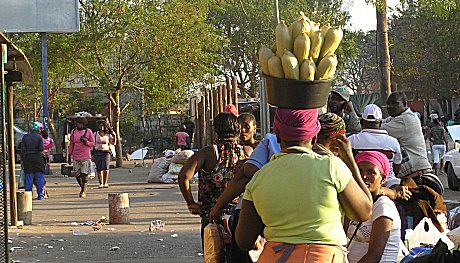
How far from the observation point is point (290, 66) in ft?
15.1

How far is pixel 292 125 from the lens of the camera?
4418mm

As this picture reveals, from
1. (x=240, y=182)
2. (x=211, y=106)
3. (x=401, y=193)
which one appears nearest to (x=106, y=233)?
(x=401, y=193)

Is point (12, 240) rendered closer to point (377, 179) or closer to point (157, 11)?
point (377, 179)

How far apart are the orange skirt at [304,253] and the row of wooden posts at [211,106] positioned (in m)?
16.8

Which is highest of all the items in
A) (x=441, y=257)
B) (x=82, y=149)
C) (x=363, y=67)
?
(x=363, y=67)

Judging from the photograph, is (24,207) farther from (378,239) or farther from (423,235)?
(378,239)

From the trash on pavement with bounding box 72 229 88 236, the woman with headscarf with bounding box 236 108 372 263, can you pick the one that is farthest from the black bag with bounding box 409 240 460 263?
the trash on pavement with bounding box 72 229 88 236

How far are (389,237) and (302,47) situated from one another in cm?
136

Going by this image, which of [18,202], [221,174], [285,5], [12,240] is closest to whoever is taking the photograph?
[221,174]

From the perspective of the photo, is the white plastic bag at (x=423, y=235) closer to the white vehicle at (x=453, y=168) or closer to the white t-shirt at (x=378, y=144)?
the white t-shirt at (x=378, y=144)

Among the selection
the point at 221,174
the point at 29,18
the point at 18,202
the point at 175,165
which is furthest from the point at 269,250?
the point at 29,18

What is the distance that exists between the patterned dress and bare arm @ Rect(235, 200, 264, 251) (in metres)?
2.52

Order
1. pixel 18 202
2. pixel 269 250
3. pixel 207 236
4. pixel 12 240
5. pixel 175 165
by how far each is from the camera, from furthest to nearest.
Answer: pixel 175 165 → pixel 18 202 → pixel 12 240 → pixel 207 236 → pixel 269 250

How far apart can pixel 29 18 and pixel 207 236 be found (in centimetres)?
1948
